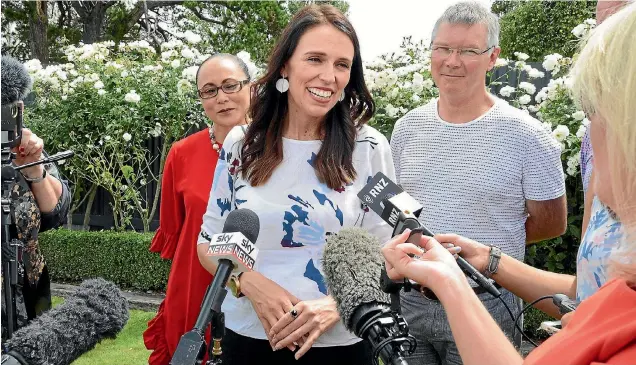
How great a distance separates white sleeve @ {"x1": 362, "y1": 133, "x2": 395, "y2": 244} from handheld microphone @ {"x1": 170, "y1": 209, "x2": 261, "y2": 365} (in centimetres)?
76

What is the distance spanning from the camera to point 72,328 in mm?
1471

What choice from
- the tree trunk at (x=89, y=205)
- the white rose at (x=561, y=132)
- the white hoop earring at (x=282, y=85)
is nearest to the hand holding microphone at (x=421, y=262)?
the white hoop earring at (x=282, y=85)

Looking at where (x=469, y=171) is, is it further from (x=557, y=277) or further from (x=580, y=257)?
(x=580, y=257)

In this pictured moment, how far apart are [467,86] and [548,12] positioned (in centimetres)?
1378

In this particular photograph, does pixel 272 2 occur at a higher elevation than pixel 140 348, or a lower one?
higher

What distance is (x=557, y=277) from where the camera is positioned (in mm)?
2092

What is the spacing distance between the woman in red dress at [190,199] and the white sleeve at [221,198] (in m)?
0.66

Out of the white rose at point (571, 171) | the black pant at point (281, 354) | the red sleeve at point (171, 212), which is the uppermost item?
the red sleeve at point (171, 212)

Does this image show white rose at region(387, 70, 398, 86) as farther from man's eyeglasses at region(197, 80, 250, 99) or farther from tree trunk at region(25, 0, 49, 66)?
tree trunk at region(25, 0, 49, 66)

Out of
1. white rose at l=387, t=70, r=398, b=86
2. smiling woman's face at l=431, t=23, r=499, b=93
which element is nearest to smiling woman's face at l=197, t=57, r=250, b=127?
smiling woman's face at l=431, t=23, r=499, b=93

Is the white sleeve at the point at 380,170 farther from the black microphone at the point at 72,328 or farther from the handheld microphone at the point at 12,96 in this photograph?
the handheld microphone at the point at 12,96

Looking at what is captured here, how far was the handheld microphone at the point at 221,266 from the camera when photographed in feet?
3.95

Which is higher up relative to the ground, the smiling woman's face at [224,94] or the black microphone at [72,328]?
the smiling woman's face at [224,94]

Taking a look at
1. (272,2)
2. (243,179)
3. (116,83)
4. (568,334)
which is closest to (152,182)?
(116,83)
